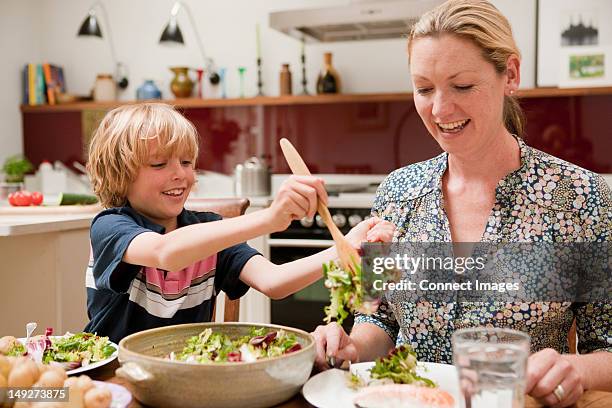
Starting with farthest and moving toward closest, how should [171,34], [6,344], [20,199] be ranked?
[171,34] < [20,199] < [6,344]

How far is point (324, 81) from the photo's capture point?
421 cm

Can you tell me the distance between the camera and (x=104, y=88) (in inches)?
184

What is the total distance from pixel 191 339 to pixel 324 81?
3.38 m

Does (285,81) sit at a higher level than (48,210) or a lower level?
higher

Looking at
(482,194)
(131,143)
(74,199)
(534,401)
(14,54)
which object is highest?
(14,54)

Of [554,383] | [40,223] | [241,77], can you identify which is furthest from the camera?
[241,77]

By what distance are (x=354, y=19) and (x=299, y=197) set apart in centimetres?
286

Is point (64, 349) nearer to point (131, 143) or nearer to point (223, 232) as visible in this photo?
point (223, 232)

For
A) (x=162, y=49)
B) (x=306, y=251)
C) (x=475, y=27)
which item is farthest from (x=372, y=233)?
(x=162, y=49)

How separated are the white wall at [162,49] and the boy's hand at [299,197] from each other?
3.30 metres

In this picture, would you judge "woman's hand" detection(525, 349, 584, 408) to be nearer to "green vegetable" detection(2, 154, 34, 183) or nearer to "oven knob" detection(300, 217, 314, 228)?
"oven knob" detection(300, 217, 314, 228)

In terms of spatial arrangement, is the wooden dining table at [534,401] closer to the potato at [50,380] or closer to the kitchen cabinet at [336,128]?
the potato at [50,380]

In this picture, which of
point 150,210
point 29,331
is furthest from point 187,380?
point 150,210

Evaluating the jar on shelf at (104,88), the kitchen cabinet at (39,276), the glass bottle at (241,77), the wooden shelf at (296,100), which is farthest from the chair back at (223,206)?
the jar on shelf at (104,88)
